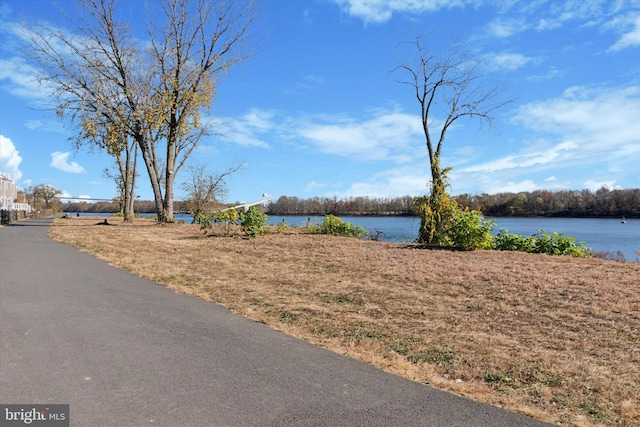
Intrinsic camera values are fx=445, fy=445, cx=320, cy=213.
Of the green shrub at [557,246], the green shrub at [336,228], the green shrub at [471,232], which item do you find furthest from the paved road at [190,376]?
the green shrub at [336,228]

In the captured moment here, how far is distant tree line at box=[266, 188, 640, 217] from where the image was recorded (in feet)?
224

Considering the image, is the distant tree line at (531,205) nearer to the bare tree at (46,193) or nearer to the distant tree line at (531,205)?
the distant tree line at (531,205)

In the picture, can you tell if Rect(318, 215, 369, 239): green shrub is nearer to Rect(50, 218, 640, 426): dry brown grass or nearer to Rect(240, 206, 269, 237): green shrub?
Rect(240, 206, 269, 237): green shrub

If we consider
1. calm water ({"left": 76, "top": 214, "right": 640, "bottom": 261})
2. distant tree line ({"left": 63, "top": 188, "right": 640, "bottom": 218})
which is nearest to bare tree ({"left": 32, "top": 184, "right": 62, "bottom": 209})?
distant tree line ({"left": 63, "top": 188, "right": 640, "bottom": 218})

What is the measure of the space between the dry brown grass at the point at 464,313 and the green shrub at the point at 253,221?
385 cm

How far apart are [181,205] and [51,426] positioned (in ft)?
150

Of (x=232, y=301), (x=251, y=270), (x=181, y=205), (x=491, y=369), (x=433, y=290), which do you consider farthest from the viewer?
(x=181, y=205)

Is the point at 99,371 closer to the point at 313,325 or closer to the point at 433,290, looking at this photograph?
the point at 313,325

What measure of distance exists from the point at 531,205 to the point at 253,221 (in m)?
70.0

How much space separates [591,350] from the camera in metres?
4.69

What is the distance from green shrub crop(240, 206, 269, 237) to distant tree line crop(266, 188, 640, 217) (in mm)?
49512

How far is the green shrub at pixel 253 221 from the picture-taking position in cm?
1616

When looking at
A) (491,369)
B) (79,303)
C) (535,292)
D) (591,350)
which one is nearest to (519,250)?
(535,292)

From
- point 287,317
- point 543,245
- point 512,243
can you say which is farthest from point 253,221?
point 287,317
